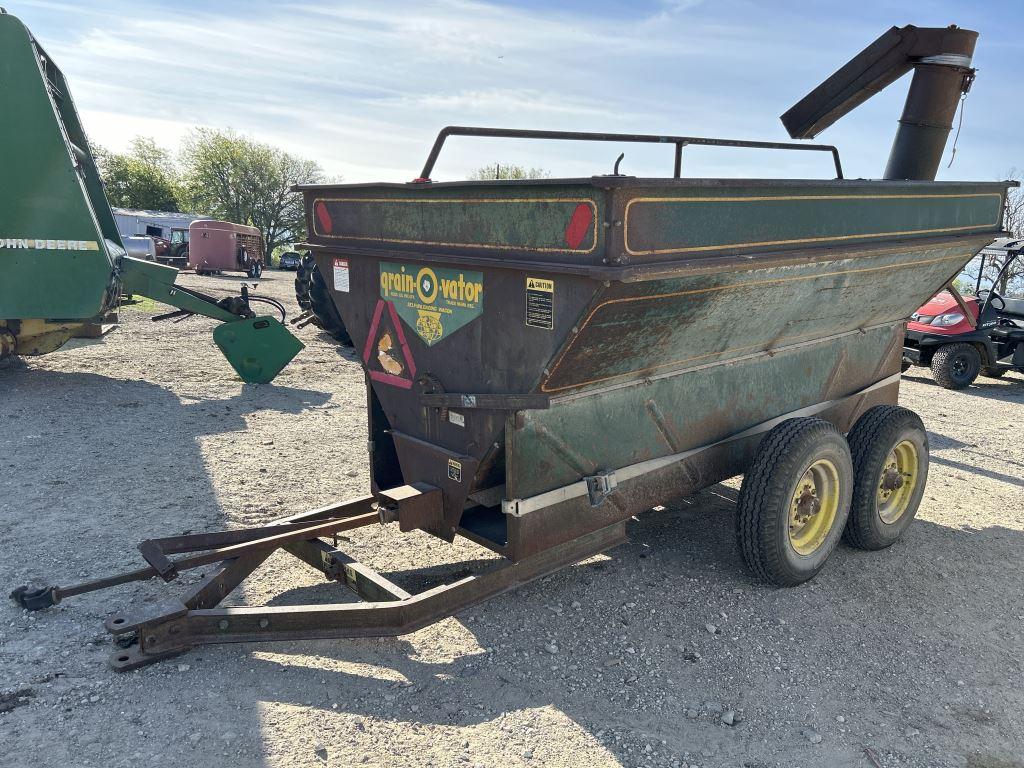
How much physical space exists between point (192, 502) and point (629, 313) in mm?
3311

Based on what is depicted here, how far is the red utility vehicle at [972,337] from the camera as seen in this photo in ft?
30.5

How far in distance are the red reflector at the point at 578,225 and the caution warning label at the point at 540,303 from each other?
0.62ft

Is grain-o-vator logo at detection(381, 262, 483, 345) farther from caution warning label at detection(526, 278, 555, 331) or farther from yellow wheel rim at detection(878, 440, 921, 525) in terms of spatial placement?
yellow wheel rim at detection(878, 440, 921, 525)

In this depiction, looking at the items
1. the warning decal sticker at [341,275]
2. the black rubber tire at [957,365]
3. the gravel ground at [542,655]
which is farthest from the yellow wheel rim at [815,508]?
the black rubber tire at [957,365]

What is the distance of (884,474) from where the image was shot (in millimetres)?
4426

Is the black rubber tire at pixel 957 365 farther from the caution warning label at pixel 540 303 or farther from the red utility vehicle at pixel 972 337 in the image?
the caution warning label at pixel 540 303

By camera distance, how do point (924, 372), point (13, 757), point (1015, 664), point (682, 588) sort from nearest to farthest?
point (13, 757) < point (1015, 664) < point (682, 588) < point (924, 372)

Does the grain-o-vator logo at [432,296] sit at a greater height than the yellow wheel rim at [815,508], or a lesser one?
greater

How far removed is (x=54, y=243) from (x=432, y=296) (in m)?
5.45

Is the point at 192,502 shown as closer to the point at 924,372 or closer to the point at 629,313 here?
the point at 629,313

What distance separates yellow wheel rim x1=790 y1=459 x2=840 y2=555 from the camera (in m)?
3.91

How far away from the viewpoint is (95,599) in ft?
11.8

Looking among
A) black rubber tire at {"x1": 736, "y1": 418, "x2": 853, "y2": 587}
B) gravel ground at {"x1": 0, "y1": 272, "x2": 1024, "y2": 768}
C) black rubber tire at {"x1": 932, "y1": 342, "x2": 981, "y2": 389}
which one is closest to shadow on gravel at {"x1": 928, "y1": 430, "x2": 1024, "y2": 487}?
gravel ground at {"x1": 0, "y1": 272, "x2": 1024, "y2": 768}

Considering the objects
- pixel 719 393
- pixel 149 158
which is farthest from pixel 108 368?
pixel 149 158
